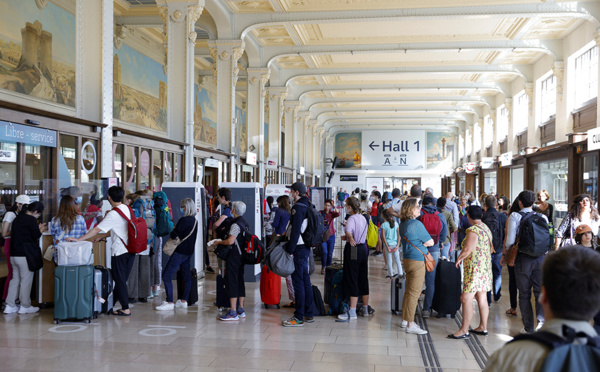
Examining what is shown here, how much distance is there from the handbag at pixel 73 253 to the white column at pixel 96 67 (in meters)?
2.83

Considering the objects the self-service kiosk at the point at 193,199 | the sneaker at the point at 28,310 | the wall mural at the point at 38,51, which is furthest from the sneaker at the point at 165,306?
the wall mural at the point at 38,51

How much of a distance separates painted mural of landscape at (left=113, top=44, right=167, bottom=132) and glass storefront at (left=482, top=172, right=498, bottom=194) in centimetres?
1644

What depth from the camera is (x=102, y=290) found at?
20.2 ft

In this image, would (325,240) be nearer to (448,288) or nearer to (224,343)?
(224,343)

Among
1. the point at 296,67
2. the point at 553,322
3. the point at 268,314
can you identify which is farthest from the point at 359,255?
the point at 296,67

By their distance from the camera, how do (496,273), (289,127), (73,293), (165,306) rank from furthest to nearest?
(289,127) → (496,273) → (165,306) → (73,293)

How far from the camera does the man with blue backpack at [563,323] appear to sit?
4.69 ft

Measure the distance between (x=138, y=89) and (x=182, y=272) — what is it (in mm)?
10253

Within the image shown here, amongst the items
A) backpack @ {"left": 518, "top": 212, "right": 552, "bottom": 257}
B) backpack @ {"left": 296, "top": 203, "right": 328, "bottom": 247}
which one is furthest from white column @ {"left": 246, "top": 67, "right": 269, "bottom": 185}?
backpack @ {"left": 518, "top": 212, "right": 552, "bottom": 257}

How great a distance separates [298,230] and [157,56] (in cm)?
1309

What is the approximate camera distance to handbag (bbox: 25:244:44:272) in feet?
20.2

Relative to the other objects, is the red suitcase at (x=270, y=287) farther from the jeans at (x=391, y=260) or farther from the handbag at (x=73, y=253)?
Result: the jeans at (x=391, y=260)

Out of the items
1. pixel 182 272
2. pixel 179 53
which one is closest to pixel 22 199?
pixel 182 272

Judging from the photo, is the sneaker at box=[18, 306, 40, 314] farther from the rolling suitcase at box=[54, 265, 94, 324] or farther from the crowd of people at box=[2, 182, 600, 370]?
the rolling suitcase at box=[54, 265, 94, 324]
